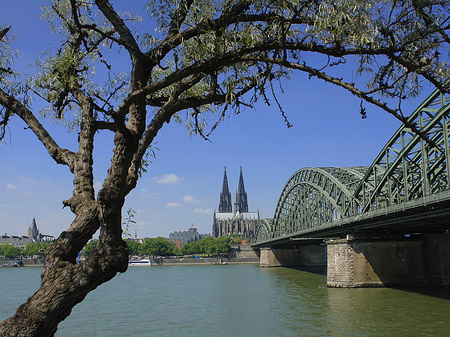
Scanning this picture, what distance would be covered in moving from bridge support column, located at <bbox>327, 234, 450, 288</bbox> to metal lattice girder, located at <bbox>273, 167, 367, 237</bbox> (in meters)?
9.70

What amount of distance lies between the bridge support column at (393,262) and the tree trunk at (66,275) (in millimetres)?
39370

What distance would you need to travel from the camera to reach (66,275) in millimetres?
4242

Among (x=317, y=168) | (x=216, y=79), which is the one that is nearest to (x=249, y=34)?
(x=216, y=79)

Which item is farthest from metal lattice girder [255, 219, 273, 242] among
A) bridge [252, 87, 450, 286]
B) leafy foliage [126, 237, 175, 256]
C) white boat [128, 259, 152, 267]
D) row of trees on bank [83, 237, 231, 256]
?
bridge [252, 87, 450, 286]

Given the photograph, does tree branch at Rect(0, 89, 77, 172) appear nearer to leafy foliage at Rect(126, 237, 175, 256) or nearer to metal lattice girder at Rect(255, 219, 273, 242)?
metal lattice girder at Rect(255, 219, 273, 242)

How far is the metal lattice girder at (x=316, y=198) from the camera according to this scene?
2297 inches

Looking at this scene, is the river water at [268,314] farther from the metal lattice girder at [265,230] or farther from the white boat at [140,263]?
the white boat at [140,263]

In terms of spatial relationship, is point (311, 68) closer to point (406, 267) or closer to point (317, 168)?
point (406, 267)

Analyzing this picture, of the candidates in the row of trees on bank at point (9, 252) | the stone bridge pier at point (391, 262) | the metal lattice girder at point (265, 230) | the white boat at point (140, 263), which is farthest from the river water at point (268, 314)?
the row of trees on bank at point (9, 252)

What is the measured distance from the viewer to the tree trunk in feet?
13.3

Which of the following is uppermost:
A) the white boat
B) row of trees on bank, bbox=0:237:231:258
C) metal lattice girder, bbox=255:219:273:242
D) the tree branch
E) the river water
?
metal lattice girder, bbox=255:219:273:242

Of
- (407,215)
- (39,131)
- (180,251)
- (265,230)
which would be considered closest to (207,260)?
(265,230)

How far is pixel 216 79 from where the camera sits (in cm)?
573

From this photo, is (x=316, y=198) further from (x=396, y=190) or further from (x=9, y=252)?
(x=9, y=252)
